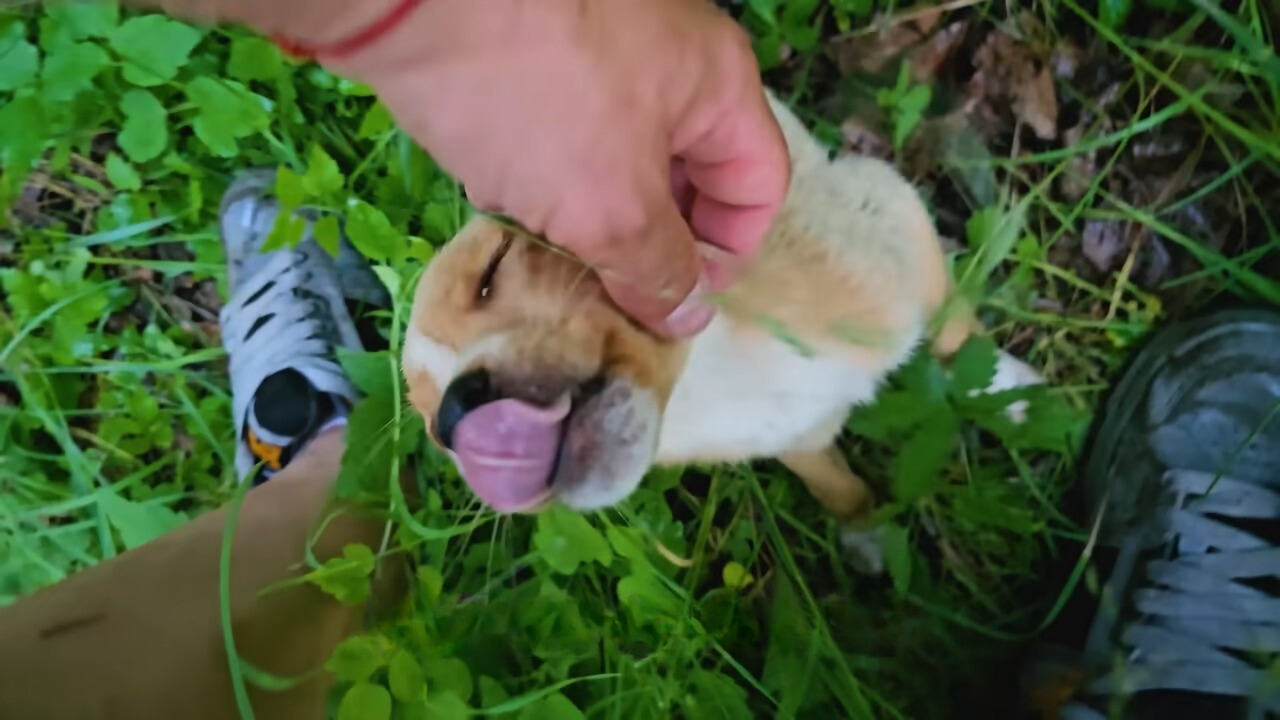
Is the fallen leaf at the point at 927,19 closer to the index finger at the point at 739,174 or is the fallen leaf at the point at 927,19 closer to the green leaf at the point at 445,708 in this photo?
the index finger at the point at 739,174

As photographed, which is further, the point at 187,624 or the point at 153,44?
the point at 153,44

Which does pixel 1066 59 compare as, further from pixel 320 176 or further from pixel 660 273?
pixel 320 176

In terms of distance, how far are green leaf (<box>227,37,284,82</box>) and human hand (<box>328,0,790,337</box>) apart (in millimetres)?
1226

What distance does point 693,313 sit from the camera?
1227 mm

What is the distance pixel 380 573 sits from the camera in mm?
1800

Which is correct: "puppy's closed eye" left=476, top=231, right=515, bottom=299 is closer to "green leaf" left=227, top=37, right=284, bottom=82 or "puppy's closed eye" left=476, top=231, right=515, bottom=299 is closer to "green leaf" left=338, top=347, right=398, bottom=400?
"green leaf" left=338, top=347, right=398, bottom=400

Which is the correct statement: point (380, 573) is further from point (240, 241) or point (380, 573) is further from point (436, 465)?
point (240, 241)

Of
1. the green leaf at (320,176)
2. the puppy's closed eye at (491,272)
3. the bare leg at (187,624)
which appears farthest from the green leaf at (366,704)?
the green leaf at (320,176)

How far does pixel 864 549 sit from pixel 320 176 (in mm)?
1216

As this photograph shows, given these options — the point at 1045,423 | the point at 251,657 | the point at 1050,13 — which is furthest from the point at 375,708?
the point at 1050,13

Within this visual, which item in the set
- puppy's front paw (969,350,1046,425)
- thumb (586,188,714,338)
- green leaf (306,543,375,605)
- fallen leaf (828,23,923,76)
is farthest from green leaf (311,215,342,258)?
puppy's front paw (969,350,1046,425)

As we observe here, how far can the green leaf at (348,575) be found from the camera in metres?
1.49

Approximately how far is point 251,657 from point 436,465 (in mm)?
598

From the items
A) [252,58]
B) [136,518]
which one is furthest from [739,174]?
[136,518]
